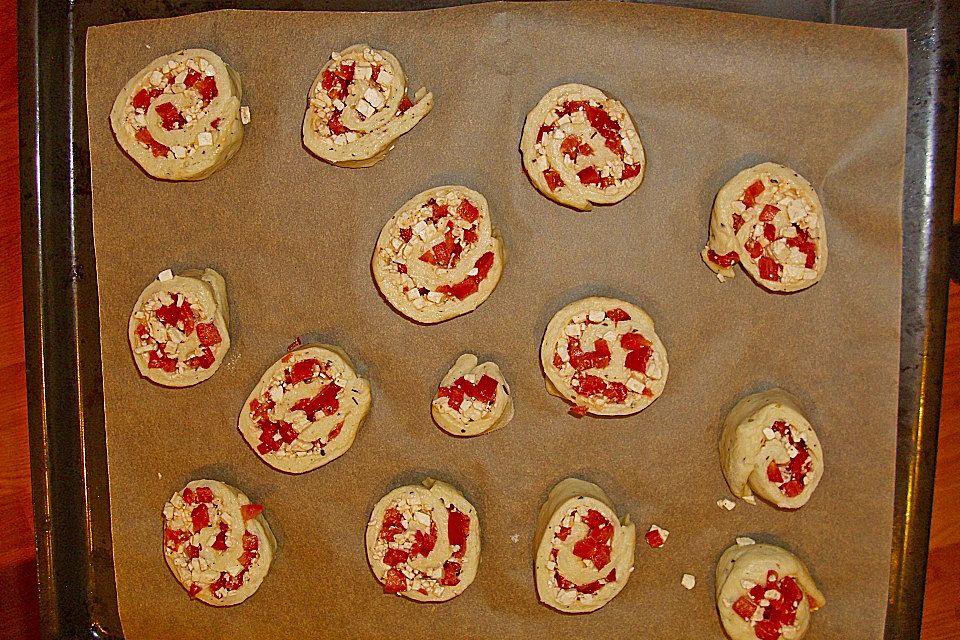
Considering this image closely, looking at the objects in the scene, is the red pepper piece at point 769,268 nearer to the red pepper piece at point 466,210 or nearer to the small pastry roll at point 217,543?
the red pepper piece at point 466,210

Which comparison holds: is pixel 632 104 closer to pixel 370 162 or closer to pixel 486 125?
pixel 486 125

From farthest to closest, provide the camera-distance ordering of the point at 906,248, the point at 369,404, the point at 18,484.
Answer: the point at 18,484, the point at 369,404, the point at 906,248

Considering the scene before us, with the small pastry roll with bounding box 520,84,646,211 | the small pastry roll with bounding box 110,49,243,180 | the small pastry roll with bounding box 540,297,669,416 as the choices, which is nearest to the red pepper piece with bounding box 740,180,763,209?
the small pastry roll with bounding box 520,84,646,211

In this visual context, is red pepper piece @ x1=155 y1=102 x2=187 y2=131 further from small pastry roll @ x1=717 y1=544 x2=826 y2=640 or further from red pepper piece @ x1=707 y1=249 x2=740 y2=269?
small pastry roll @ x1=717 y1=544 x2=826 y2=640

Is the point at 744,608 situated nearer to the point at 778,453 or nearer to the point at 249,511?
the point at 778,453

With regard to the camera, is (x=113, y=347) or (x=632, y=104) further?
(x=113, y=347)

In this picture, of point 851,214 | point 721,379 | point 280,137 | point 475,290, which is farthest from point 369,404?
point 851,214

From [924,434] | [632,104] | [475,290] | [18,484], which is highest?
[632,104]
